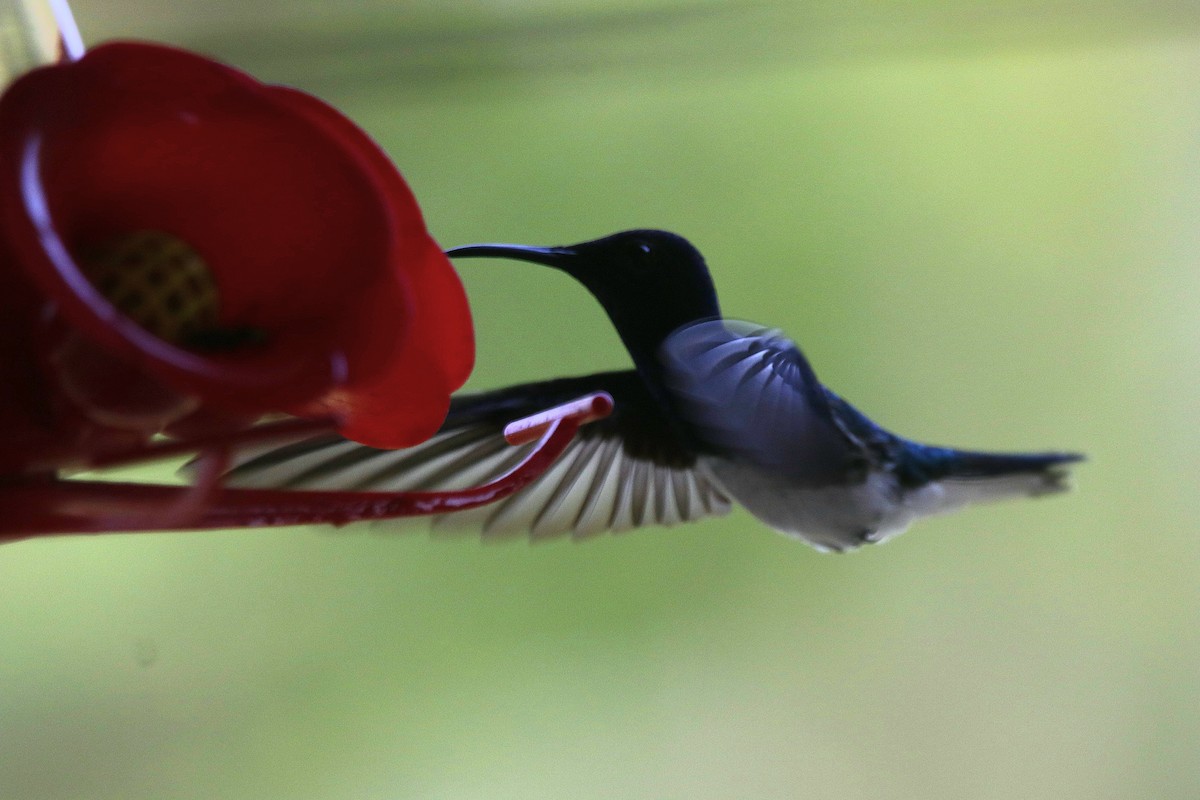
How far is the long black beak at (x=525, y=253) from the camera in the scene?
0.82 metres

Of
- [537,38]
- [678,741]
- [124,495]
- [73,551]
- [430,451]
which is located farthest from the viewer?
[537,38]

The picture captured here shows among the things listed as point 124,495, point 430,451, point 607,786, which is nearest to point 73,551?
point 430,451

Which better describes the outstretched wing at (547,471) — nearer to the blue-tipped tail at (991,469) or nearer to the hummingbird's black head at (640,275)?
the hummingbird's black head at (640,275)

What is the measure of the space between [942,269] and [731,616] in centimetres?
67

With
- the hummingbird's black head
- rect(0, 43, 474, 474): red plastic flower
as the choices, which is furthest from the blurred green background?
rect(0, 43, 474, 474): red plastic flower

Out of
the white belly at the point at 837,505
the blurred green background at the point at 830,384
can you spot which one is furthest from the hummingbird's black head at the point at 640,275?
the blurred green background at the point at 830,384

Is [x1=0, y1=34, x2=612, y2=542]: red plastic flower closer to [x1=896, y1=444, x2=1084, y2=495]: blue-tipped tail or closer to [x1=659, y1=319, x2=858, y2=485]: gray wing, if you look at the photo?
[x1=659, y1=319, x2=858, y2=485]: gray wing

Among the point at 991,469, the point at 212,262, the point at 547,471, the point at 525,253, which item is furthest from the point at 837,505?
the point at 212,262

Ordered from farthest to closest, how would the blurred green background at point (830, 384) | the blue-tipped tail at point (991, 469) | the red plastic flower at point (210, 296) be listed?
the blurred green background at point (830, 384)
the blue-tipped tail at point (991, 469)
the red plastic flower at point (210, 296)

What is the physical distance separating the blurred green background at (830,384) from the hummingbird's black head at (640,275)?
0.43 metres

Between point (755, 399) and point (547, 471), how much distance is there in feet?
0.72

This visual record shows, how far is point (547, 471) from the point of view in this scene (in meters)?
0.85

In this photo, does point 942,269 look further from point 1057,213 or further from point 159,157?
point 159,157

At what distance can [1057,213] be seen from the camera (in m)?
1.43
